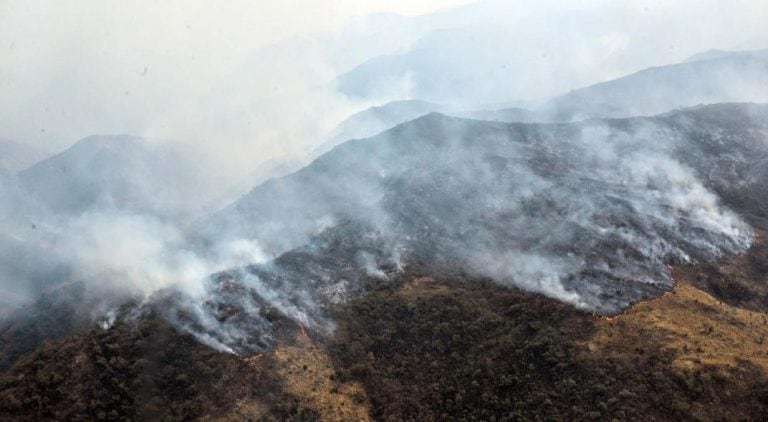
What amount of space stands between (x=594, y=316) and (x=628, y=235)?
1582cm

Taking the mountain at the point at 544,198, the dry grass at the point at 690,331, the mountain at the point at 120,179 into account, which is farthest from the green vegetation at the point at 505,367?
the mountain at the point at 120,179

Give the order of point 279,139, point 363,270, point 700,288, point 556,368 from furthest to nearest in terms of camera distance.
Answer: point 279,139, point 363,270, point 700,288, point 556,368

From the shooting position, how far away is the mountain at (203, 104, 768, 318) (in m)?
61.4

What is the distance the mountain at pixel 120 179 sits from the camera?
118650 mm

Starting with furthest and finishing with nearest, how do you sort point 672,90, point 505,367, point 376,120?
point 376,120 < point 672,90 < point 505,367

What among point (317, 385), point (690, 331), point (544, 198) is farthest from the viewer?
point (544, 198)

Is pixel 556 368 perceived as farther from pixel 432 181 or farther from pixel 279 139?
pixel 279 139

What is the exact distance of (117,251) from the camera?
8444 centimetres

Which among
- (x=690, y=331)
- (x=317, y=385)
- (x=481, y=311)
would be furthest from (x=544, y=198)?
(x=317, y=385)

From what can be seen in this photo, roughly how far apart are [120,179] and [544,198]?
9990cm

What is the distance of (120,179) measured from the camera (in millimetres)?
125750

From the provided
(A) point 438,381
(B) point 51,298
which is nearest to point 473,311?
(A) point 438,381

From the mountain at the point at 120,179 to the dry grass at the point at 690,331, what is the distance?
91405mm

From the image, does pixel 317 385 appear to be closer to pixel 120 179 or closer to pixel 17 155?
pixel 120 179
